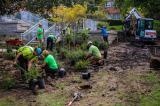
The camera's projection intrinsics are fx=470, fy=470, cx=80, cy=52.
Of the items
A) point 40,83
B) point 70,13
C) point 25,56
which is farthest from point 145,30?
point 40,83

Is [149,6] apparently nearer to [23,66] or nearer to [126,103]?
[23,66]

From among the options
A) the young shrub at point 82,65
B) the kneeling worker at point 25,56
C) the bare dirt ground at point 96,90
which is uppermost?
the kneeling worker at point 25,56

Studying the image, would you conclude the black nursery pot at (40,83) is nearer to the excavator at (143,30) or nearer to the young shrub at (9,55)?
the young shrub at (9,55)

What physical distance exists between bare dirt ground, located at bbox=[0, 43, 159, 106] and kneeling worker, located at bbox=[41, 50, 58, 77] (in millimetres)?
511

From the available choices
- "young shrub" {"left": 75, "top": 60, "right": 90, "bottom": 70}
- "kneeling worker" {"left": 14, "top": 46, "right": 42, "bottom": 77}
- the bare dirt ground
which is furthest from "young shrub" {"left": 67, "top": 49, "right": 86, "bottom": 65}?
"kneeling worker" {"left": 14, "top": 46, "right": 42, "bottom": 77}

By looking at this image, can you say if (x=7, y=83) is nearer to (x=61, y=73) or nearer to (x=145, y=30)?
(x=61, y=73)

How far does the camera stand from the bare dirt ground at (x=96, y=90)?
1633 centimetres

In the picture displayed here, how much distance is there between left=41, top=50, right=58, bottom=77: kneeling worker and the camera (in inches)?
795

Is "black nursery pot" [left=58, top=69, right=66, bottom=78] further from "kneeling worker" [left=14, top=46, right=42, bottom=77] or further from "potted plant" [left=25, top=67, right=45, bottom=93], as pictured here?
"potted plant" [left=25, top=67, right=45, bottom=93]

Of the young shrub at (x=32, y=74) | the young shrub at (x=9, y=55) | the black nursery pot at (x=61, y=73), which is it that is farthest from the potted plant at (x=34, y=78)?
the young shrub at (x=9, y=55)

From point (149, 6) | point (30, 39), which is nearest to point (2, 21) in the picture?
point (30, 39)

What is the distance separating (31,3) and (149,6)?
713cm

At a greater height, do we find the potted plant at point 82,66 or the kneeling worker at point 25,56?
the kneeling worker at point 25,56

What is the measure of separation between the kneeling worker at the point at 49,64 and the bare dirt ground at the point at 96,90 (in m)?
0.51
